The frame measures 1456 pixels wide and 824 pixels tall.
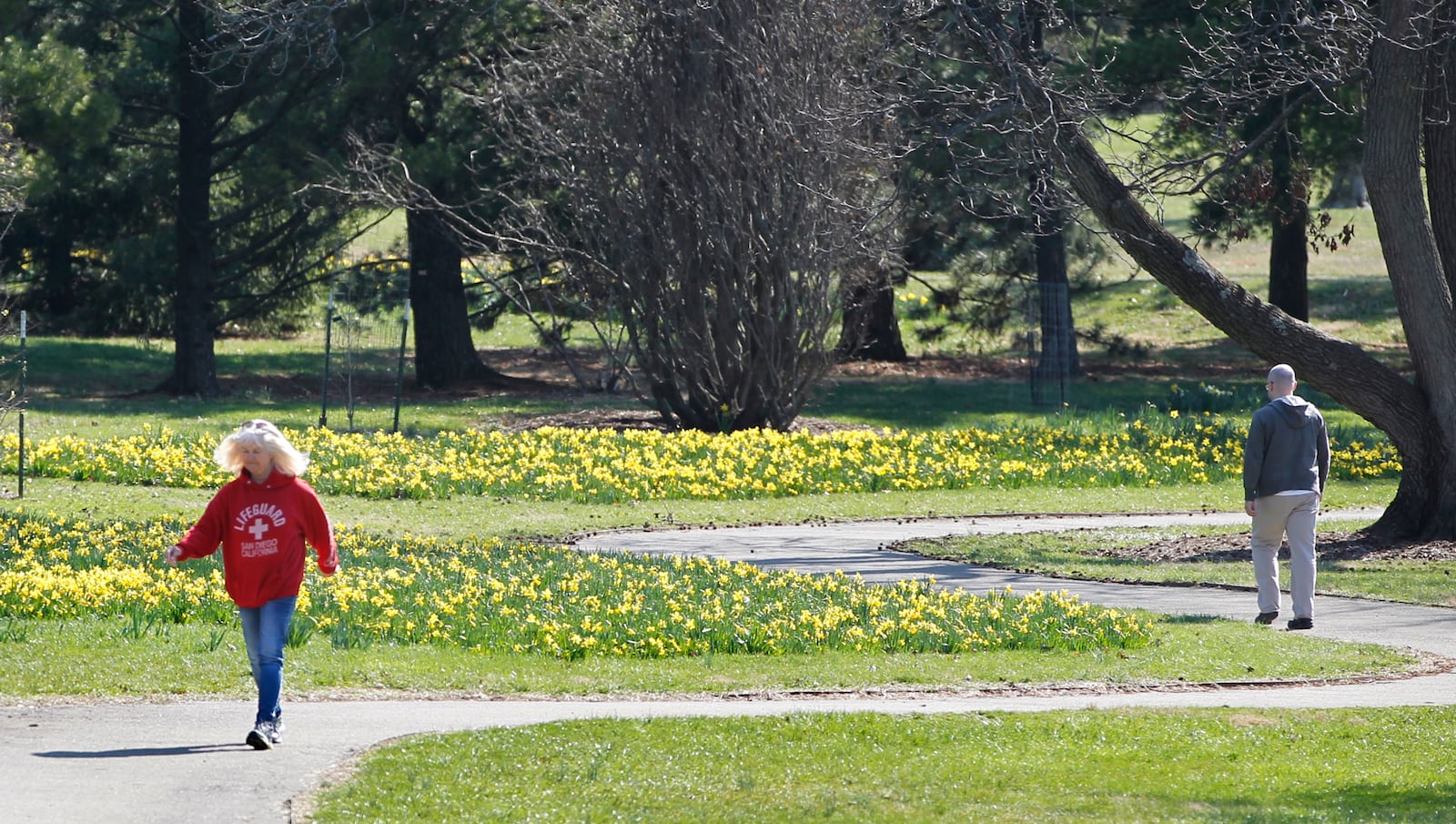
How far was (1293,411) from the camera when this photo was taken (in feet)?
36.4

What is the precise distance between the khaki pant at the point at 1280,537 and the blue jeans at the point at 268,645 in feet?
21.1

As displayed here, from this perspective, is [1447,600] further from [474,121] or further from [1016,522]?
[474,121]

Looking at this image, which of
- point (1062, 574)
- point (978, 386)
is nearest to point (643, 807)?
point (1062, 574)

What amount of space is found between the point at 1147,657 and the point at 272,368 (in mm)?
24642

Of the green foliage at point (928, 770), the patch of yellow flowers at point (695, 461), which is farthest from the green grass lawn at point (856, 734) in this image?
the patch of yellow flowers at point (695, 461)

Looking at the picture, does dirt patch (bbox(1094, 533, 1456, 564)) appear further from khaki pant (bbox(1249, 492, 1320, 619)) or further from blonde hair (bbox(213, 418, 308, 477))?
blonde hair (bbox(213, 418, 308, 477))

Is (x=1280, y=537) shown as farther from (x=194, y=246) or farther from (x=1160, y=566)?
(x=194, y=246)

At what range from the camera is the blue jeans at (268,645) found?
7.11 m

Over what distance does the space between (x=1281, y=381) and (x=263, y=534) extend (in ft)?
22.0

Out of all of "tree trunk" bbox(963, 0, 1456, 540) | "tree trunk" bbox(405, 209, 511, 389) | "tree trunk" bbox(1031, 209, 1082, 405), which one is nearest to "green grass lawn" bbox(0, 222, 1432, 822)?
"tree trunk" bbox(963, 0, 1456, 540)

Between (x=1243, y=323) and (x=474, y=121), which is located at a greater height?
(x=474, y=121)

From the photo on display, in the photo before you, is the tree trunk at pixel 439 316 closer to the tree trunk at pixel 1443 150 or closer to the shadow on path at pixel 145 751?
the tree trunk at pixel 1443 150

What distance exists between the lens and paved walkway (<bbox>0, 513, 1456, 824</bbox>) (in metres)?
6.29

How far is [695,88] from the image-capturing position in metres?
20.7
